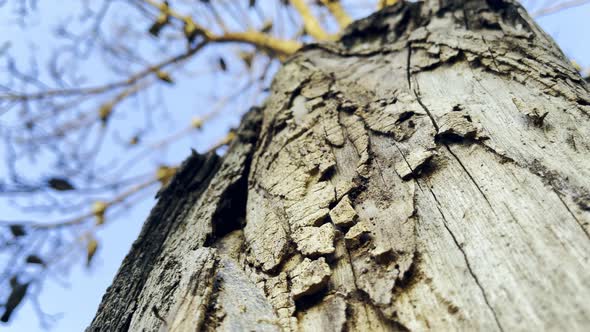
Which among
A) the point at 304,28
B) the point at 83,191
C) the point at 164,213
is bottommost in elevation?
the point at 164,213

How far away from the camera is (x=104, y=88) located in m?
2.90

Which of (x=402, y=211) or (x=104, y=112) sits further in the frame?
(x=104, y=112)

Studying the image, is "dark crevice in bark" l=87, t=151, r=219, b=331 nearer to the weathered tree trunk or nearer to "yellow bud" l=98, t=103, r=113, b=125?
the weathered tree trunk

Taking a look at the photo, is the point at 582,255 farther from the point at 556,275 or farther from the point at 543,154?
the point at 543,154

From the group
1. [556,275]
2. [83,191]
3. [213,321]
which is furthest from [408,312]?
[83,191]

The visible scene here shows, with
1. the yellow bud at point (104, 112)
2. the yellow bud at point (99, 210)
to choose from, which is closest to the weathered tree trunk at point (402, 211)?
the yellow bud at point (99, 210)

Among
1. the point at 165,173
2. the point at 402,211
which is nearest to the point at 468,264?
the point at 402,211

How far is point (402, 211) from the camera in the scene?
76cm

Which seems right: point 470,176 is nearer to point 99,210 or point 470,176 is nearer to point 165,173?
point 165,173

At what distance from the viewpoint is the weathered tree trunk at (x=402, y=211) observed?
59 centimetres

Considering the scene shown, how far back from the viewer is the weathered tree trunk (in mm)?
586

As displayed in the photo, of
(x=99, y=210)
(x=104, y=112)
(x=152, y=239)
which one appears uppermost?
(x=104, y=112)

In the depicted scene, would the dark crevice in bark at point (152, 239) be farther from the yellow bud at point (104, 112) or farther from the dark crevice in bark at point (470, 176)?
the yellow bud at point (104, 112)

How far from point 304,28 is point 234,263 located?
9.81ft
